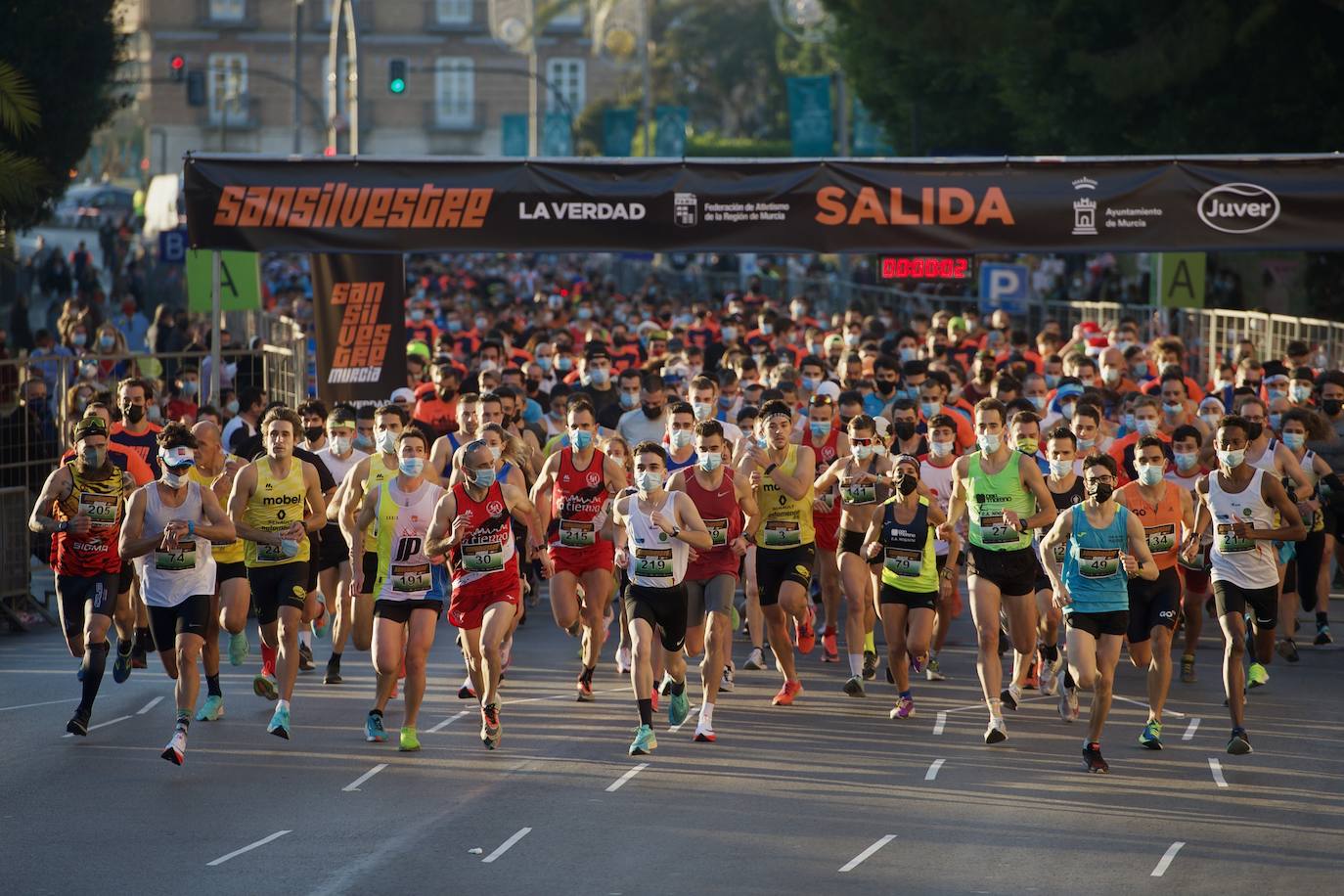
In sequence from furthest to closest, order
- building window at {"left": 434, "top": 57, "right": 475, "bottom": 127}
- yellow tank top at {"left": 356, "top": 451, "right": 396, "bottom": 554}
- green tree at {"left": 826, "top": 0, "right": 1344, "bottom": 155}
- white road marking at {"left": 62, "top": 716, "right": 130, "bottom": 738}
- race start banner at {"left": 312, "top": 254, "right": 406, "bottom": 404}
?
1. building window at {"left": 434, "top": 57, "right": 475, "bottom": 127}
2. green tree at {"left": 826, "top": 0, "right": 1344, "bottom": 155}
3. race start banner at {"left": 312, "top": 254, "right": 406, "bottom": 404}
4. yellow tank top at {"left": 356, "top": 451, "right": 396, "bottom": 554}
5. white road marking at {"left": 62, "top": 716, "right": 130, "bottom": 738}

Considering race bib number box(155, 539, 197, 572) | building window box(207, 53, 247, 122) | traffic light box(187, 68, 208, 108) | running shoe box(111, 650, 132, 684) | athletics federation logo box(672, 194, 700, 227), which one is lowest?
running shoe box(111, 650, 132, 684)

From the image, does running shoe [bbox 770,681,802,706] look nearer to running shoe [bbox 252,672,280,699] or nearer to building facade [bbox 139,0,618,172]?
running shoe [bbox 252,672,280,699]

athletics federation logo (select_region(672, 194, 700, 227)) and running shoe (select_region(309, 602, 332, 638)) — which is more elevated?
athletics federation logo (select_region(672, 194, 700, 227))

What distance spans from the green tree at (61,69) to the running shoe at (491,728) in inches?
769

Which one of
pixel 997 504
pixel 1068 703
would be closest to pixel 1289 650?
pixel 1068 703

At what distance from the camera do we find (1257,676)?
46.4 feet

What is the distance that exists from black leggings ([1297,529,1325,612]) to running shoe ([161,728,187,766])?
8255 millimetres

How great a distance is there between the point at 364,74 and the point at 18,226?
77334mm

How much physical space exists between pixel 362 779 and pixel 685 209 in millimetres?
7650

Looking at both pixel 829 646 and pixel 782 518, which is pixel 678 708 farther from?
pixel 829 646

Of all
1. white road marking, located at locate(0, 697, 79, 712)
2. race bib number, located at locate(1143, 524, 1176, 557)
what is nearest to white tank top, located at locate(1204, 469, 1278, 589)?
race bib number, located at locate(1143, 524, 1176, 557)

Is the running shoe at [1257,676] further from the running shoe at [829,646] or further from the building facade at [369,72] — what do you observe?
the building facade at [369,72]

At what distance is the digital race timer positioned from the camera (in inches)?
703

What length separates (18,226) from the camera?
31.9m
